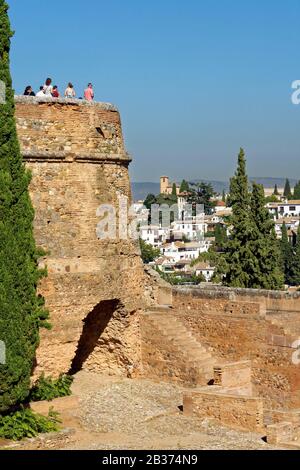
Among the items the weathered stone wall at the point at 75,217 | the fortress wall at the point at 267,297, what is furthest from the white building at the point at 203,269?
the weathered stone wall at the point at 75,217

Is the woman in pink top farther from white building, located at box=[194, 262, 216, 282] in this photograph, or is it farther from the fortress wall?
white building, located at box=[194, 262, 216, 282]

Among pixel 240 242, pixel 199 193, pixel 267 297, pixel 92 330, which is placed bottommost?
pixel 92 330

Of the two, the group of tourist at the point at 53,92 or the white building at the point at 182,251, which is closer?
the group of tourist at the point at 53,92

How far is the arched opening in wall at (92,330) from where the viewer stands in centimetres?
1825

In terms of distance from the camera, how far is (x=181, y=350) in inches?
703

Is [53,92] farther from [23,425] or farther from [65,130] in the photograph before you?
[23,425]

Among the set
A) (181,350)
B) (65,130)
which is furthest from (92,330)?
(65,130)

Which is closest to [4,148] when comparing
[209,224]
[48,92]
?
[48,92]

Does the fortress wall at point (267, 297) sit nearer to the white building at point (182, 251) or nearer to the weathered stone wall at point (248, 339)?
the weathered stone wall at point (248, 339)

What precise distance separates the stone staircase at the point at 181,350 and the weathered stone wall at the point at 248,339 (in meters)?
0.21

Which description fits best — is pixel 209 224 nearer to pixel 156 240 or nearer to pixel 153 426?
pixel 156 240

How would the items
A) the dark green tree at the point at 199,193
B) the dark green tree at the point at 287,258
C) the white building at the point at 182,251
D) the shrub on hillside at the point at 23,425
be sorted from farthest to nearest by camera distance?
the white building at the point at 182,251, the dark green tree at the point at 199,193, the dark green tree at the point at 287,258, the shrub on hillside at the point at 23,425

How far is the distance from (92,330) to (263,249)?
1520cm

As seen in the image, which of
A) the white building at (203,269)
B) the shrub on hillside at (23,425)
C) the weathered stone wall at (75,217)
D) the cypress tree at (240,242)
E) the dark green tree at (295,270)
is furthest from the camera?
the white building at (203,269)
